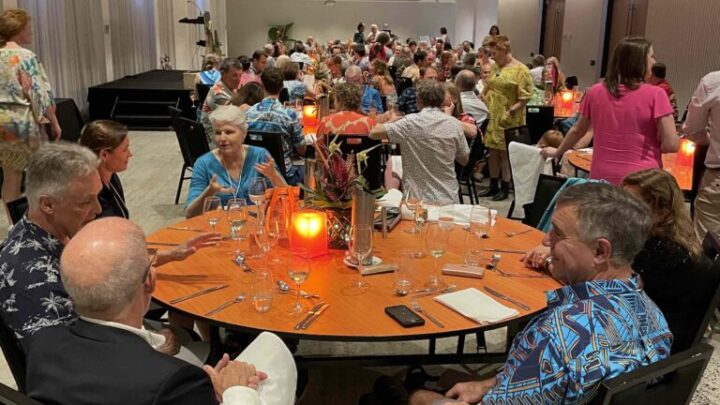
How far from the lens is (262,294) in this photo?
2.12 meters

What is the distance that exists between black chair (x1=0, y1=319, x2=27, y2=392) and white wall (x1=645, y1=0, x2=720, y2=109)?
907 cm

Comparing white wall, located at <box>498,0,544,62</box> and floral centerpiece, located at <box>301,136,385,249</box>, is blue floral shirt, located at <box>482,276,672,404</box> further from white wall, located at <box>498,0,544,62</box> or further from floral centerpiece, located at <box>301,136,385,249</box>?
white wall, located at <box>498,0,544,62</box>

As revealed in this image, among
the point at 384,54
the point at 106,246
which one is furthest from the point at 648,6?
the point at 106,246

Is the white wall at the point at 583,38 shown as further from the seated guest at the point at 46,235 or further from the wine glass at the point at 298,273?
the seated guest at the point at 46,235

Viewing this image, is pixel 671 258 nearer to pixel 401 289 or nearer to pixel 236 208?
pixel 401 289

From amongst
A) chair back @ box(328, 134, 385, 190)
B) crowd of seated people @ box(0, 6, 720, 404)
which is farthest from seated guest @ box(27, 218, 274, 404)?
chair back @ box(328, 134, 385, 190)

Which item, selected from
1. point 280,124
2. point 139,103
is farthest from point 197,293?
point 139,103

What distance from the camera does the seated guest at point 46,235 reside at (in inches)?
72.2

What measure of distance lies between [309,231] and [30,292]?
3.45 ft

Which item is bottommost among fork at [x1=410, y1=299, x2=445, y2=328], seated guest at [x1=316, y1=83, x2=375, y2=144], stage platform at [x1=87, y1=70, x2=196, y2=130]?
stage platform at [x1=87, y1=70, x2=196, y2=130]

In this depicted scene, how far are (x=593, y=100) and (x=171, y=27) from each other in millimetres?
16738

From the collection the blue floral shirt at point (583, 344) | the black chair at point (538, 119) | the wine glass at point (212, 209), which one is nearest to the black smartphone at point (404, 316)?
the blue floral shirt at point (583, 344)

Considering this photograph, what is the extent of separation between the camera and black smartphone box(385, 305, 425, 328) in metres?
2.01

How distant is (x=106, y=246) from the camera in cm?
147
